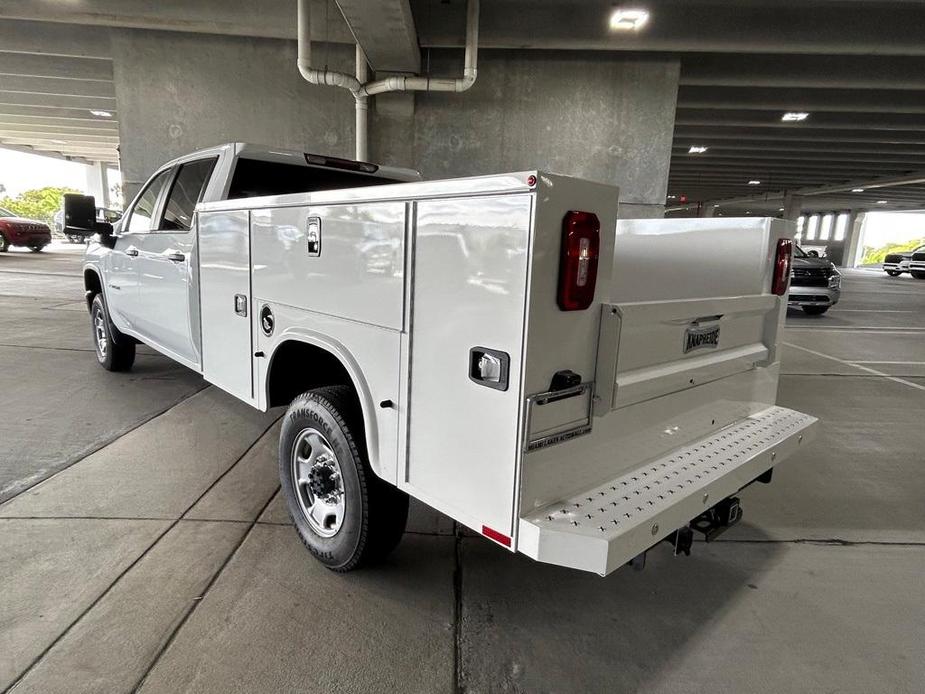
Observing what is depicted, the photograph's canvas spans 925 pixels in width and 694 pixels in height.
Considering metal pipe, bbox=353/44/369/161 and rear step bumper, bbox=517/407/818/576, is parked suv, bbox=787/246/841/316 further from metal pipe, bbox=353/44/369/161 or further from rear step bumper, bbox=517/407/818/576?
rear step bumper, bbox=517/407/818/576

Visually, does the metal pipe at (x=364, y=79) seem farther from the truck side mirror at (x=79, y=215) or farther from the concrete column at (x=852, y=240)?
the concrete column at (x=852, y=240)

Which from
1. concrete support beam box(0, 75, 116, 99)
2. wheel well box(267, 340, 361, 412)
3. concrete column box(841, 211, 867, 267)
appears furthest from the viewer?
concrete column box(841, 211, 867, 267)

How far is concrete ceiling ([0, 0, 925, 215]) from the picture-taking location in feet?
29.5

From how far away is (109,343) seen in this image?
19.5 ft

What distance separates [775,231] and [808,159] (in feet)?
80.5

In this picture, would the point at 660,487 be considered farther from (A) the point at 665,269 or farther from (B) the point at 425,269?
(A) the point at 665,269

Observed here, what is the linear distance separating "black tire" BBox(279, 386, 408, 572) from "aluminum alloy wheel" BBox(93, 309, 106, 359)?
4440 millimetres

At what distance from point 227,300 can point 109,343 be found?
3390 mm

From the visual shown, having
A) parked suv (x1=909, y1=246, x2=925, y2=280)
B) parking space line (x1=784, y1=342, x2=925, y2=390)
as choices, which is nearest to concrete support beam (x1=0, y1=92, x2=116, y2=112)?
parking space line (x1=784, y1=342, x2=925, y2=390)

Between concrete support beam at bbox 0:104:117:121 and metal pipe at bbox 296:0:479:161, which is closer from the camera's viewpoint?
metal pipe at bbox 296:0:479:161

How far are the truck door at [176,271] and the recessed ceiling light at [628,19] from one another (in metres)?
7.01

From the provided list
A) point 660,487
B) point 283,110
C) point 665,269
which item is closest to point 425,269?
point 660,487

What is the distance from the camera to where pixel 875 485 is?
3.99 metres

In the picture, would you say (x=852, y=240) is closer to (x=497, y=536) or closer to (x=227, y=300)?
(x=227, y=300)
